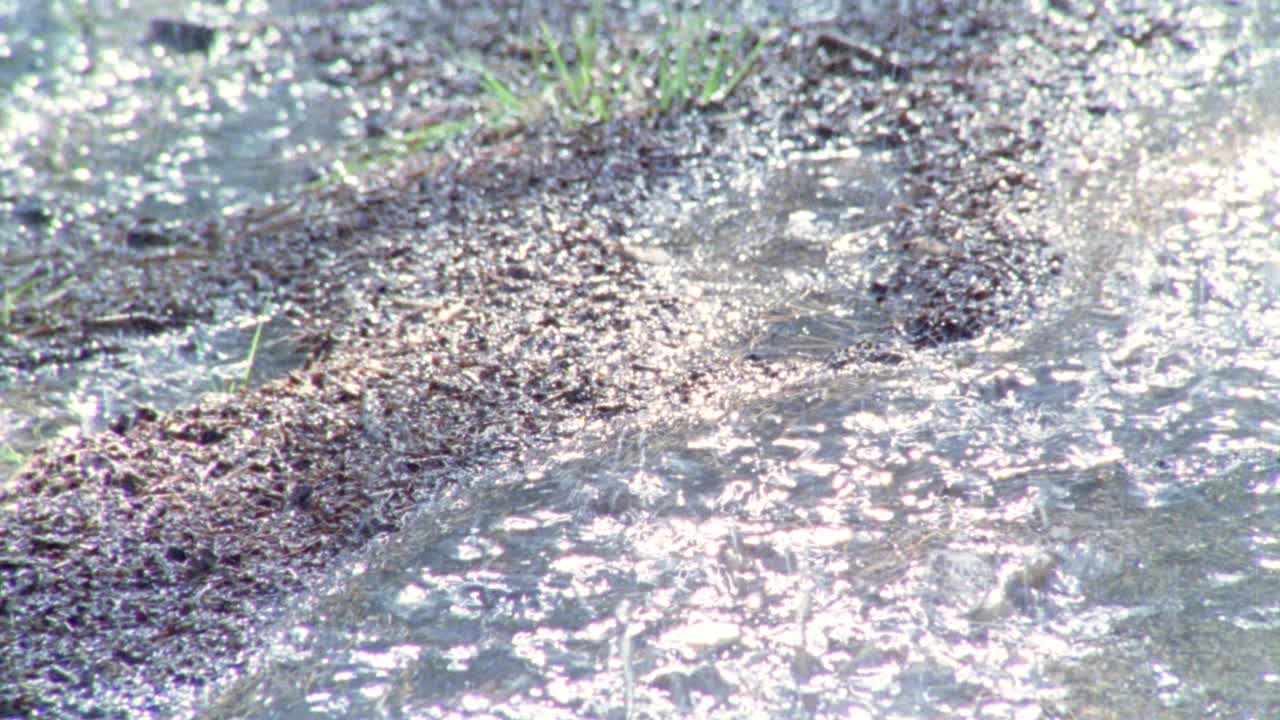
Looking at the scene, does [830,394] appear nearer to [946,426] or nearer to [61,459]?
[946,426]

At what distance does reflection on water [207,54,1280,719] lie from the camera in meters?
1.71

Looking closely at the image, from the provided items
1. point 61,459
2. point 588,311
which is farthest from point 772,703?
point 61,459

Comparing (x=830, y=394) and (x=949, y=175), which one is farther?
(x=949, y=175)

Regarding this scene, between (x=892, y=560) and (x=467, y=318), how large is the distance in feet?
3.65

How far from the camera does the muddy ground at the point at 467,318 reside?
198cm

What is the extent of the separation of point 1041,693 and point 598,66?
2575mm

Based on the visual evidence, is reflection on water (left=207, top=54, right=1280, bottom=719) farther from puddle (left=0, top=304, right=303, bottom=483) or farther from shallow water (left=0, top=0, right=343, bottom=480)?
shallow water (left=0, top=0, right=343, bottom=480)

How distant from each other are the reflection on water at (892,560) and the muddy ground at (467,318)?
4.8 inches

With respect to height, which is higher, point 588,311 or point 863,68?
point 863,68

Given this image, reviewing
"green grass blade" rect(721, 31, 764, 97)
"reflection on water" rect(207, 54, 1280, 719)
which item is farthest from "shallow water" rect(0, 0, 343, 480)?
"green grass blade" rect(721, 31, 764, 97)

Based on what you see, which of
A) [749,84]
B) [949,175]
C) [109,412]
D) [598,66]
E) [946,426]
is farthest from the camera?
[598,66]

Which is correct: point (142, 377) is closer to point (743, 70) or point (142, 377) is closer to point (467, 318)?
point (467, 318)

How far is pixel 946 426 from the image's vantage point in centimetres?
218

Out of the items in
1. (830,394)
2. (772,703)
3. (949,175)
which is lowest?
(772,703)
